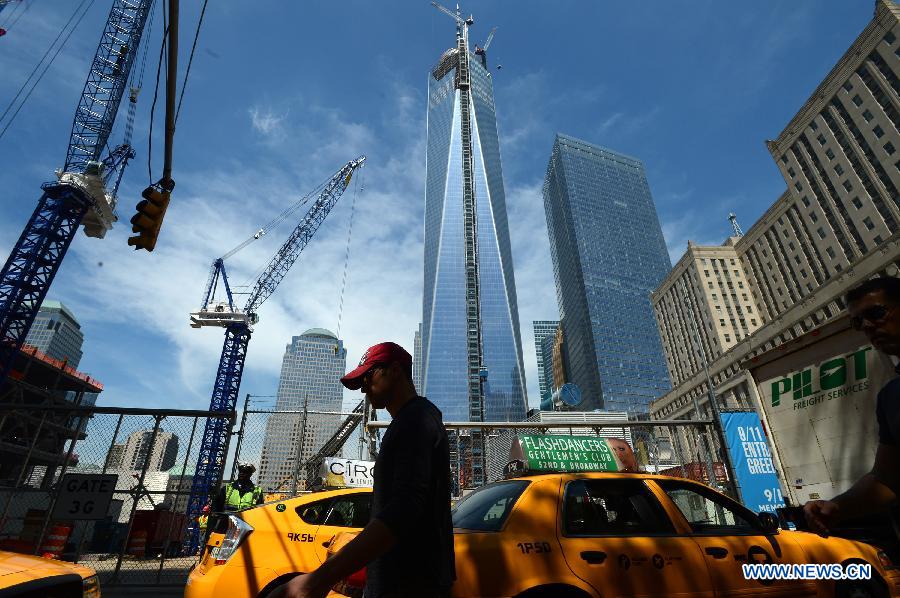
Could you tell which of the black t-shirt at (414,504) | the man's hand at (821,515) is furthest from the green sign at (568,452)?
the black t-shirt at (414,504)

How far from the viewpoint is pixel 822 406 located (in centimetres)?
542

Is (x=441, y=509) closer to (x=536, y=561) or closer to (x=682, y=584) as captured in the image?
(x=536, y=561)

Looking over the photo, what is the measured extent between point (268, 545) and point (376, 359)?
11.5 ft

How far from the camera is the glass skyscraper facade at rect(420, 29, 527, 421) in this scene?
5098 inches

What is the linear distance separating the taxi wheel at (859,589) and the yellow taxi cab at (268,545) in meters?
3.85

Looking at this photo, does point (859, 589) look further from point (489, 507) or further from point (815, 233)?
point (815, 233)

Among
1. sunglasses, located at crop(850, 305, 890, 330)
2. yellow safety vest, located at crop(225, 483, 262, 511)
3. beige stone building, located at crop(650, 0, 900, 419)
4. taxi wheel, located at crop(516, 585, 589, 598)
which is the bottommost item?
taxi wheel, located at crop(516, 585, 589, 598)

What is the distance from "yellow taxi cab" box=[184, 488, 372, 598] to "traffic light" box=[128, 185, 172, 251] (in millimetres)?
6405

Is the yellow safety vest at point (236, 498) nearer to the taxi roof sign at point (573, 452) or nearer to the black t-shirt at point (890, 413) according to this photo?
the taxi roof sign at point (573, 452)

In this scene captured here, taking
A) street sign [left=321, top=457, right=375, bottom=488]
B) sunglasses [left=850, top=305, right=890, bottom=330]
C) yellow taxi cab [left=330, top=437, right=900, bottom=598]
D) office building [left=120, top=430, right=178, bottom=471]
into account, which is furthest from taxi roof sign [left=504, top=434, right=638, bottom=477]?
sunglasses [left=850, top=305, right=890, bottom=330]

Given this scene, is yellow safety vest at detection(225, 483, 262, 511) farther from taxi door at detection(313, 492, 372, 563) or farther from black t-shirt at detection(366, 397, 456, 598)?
black t-shirt at detection(366, 397, 456, 598)

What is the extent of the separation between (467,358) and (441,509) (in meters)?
129

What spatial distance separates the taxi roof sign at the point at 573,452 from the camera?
9.59m

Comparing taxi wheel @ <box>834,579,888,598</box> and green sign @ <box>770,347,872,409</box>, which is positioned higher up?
green sign @ <box>770,347,872,409</box>
